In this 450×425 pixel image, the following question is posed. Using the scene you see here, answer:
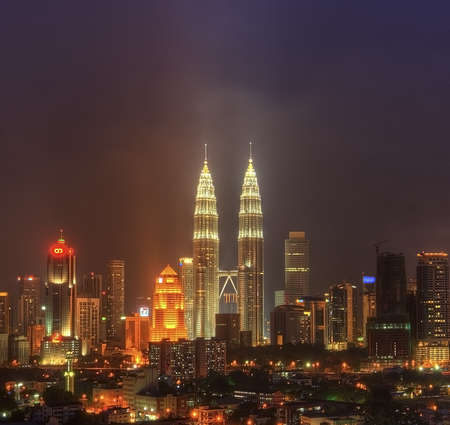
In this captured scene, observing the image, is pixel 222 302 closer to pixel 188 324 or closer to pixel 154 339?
pixel 188 324

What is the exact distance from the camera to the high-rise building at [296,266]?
3928cm

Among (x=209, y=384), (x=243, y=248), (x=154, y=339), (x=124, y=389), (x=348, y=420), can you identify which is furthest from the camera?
(x=243, y=248)

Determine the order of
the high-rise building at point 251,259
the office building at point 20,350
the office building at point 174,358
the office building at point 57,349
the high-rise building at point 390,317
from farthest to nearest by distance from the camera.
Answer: the high-rise building at point 251,259
the office building at point 20,350
the office building at point 57,349
the high-rise building at point 390,317
the office building at point 174,358

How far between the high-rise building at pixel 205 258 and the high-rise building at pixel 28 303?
5569mm

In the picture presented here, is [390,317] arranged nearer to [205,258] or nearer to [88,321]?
[205,258]

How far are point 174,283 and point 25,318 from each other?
7.90m

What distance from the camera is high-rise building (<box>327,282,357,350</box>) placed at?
34.5 m

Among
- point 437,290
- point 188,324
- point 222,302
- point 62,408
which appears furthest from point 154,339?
point 62,408

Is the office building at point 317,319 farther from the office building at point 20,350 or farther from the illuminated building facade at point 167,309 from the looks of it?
the office building at point 20,350

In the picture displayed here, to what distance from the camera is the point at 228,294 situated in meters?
35.1

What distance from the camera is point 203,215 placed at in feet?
107

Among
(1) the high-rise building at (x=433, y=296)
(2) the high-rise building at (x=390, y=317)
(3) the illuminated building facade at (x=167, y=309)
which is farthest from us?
(1) the high-rise building at (x=433, y=296)

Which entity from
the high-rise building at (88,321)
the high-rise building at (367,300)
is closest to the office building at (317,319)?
the high-rise building at (367,300)

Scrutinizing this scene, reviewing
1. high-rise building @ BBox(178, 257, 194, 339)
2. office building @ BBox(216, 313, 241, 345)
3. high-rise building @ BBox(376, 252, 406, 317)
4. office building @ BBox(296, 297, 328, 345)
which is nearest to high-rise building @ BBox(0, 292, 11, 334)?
high-rise building @ BBox(178, 257, 194, 339)
